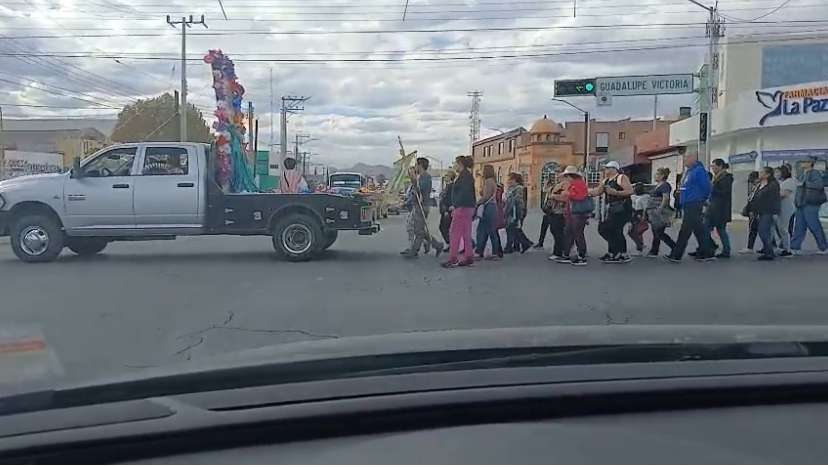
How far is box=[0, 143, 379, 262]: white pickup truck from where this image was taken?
1248cm

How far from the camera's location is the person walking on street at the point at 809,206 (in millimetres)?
12734

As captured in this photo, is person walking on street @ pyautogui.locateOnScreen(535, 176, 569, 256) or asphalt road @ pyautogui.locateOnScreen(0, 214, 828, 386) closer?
asphalt road @ pyautogui.locateOnScreen(0, 214, 828, 386)

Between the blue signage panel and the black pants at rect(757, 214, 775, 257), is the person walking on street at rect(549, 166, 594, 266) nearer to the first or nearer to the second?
the black pants at rect(757, 214, 775, 257)

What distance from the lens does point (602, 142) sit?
72125 millimetres

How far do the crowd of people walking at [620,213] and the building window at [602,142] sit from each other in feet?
192

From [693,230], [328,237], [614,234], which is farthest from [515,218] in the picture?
[328,237]

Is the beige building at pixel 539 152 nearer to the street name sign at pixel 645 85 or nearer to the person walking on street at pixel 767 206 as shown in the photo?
the street name sign at pixel 645 85

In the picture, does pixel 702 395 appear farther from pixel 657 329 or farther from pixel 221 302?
pixel 221 302

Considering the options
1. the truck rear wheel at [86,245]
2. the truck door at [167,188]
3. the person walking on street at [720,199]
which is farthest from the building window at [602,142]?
the truck door at [167,188]

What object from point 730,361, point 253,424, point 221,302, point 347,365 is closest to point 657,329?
point 730,361

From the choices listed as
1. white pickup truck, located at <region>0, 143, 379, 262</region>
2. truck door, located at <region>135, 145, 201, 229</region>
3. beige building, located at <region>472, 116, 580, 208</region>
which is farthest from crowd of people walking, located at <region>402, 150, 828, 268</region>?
beige building, located at <region>472, 116, 580, 208</region>

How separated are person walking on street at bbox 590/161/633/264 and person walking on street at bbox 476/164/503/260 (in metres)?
1.57

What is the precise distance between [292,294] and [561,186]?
537 centimetres

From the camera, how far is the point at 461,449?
1860 mm
